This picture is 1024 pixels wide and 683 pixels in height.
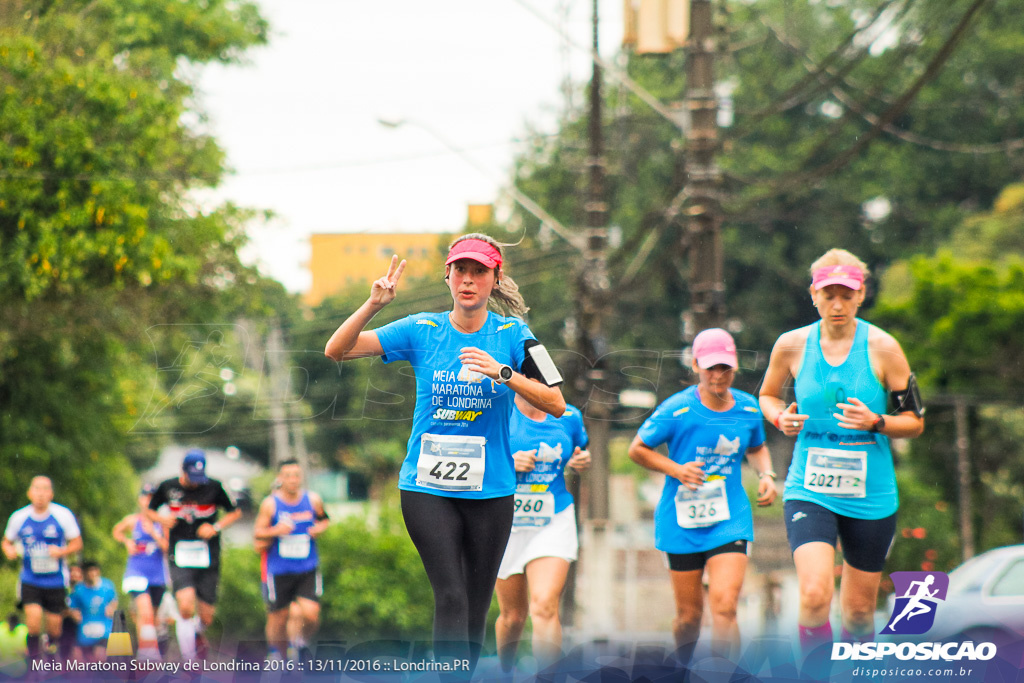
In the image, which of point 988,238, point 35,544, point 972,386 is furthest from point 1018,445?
point 35,544

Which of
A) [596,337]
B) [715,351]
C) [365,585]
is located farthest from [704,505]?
[365,585]

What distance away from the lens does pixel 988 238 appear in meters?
28.8

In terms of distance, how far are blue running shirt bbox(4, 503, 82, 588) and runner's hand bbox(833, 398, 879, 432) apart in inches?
262

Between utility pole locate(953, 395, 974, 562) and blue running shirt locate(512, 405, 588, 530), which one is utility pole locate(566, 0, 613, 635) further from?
blue running shirt locate(512, 405, 588, 530)

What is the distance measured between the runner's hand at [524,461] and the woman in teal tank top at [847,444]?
1.26m

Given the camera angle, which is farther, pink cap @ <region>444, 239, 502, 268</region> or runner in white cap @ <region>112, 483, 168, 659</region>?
runner in white cap @ <region>112, 483, 168, 659</region>

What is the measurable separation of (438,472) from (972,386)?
19.2 m

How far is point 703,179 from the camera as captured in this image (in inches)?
416

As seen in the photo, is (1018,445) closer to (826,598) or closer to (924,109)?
(924,109)

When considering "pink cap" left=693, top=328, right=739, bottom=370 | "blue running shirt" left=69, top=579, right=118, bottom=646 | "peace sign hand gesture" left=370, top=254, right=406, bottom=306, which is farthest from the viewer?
"blue running shirt" left=69, top=579, right=118, bottom=646

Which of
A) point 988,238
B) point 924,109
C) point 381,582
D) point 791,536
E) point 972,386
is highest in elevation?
point 924,109

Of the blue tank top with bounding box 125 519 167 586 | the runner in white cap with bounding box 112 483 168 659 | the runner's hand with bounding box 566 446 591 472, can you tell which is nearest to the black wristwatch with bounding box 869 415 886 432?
the runner's hand with bounding box 566 446 591 472

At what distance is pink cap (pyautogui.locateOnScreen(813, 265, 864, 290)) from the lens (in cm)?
547

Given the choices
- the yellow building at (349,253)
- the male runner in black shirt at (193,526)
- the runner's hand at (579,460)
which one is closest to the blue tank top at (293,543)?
the male runner in black shirt at (193,526)
